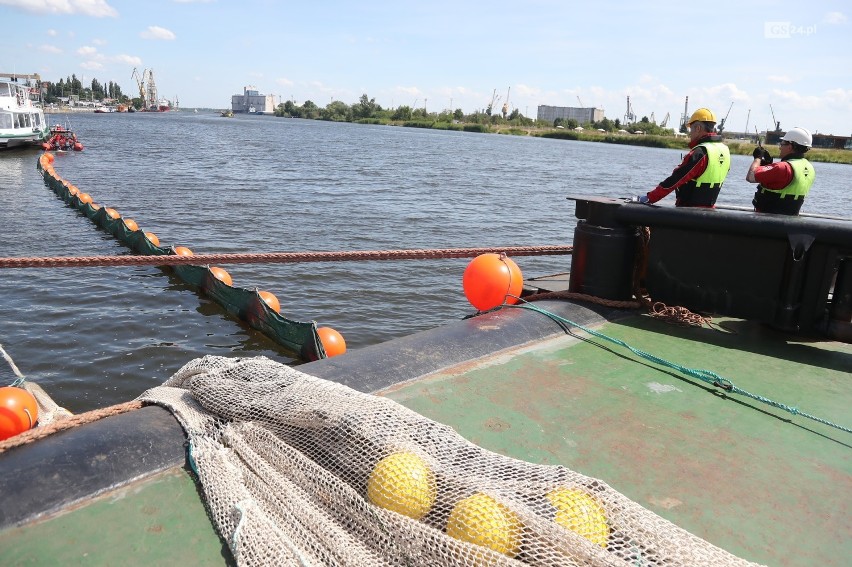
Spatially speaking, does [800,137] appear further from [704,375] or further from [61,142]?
[61,142]

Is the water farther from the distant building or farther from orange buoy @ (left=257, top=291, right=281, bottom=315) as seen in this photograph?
the distant building

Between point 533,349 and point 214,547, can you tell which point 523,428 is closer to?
point 533,349

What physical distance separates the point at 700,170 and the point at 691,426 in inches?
105

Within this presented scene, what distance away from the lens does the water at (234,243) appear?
31.4ft

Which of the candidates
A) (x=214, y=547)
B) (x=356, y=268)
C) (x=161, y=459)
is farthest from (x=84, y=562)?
(x=356, y=268)

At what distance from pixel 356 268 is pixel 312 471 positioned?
1226 centimetres

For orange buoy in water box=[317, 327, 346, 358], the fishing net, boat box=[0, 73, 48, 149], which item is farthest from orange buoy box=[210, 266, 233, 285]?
boat box=[0, 73, 48, 149]

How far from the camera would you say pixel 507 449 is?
3.20 meters

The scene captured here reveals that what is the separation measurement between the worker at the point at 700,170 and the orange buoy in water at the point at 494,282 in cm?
131

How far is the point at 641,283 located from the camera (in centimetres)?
560

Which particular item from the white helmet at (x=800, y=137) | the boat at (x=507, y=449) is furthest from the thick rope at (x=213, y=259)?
the white helmet at (x=800, y=137)

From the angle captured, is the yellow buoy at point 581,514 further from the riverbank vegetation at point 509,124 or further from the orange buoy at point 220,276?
the riverbank vegetation at point 509,124

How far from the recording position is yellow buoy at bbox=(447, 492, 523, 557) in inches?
86.6

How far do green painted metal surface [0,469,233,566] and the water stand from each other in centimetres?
612
